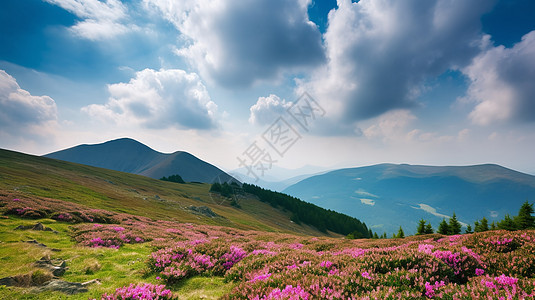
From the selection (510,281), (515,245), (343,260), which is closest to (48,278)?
(343,260)

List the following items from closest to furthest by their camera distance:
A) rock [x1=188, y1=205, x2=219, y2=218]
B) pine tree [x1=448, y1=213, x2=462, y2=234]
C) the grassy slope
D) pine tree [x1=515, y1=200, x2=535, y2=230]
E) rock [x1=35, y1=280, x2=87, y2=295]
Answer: rock [x1=35, y1=280, x2=87, y2=295] < pine tree [x1=515, y1=200, x2=535, y2=230] < the grassy slope < pine tree [x1=448, y1=213, x2=462, y2=234] < rock [x1=188, y1=205, x2=219, y2=218]

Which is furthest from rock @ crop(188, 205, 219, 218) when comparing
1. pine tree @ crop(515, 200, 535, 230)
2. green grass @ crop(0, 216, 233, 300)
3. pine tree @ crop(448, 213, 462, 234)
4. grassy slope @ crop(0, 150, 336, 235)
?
pine tree @ crop(515, 200, 535, 230)

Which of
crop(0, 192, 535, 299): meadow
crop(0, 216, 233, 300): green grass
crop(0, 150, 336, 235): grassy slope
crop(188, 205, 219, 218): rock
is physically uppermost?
crop(0, 192, 535, 299): meadow

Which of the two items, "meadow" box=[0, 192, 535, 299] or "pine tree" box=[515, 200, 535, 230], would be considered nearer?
"meadow" box=[0, 192, 535, 299]

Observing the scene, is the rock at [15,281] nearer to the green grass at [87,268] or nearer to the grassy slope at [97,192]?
the green grass at [87,268]

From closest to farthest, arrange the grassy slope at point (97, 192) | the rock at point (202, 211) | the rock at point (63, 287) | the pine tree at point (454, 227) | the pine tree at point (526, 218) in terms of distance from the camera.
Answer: the rock at point (63, 287) < the pine tree at point (526, 218) < the grassy slope at point (97, 192) < the pine tree at point (454, 227) < the rock at point (202, 211)

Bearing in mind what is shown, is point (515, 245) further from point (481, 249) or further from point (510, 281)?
point (510, 281)

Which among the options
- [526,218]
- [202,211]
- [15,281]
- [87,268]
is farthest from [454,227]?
[202,211]

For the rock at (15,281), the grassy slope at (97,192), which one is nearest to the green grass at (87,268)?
the rock at (15,281)

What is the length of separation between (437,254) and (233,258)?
7.96 meters

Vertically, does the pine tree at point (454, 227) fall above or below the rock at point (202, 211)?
above

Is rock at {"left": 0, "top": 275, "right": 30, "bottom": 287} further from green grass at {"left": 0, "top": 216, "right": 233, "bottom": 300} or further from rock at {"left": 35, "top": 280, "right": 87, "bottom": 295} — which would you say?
rock at {"left": 35, "top": 280, "right": 87, "bottom": 295}

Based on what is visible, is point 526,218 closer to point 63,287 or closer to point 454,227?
point 454,227

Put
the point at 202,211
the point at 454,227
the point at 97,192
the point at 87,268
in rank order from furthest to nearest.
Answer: the point at 202,211 < the point at 97,192 < the point at 454,227 < the point at 87,268
